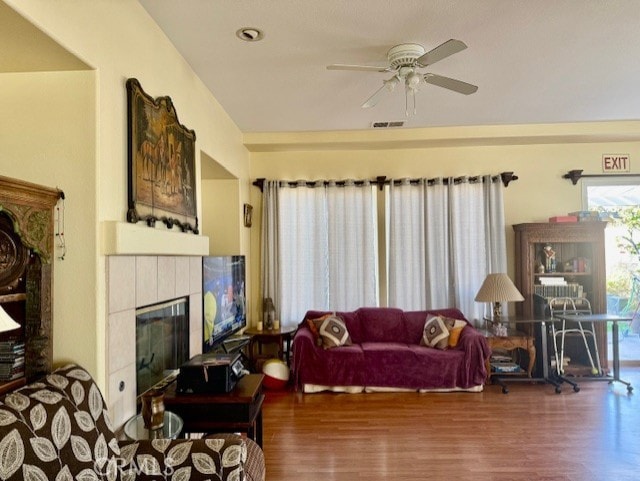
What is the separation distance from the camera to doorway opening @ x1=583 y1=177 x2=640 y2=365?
5188 mm

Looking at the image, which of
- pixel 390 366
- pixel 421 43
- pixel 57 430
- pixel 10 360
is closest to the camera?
pixel 57 430

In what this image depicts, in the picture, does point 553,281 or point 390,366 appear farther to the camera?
point 553,281

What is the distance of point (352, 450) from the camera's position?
3.06 m

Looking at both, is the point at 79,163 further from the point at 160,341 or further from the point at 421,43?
the point at 421,43

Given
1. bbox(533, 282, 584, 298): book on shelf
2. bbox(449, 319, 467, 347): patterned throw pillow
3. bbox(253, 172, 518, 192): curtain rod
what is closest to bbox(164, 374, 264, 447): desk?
bbox(449, 319, 467, 347): patterned throw pillow

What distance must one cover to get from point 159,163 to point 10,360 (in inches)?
51.6

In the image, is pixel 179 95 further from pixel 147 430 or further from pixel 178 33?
pixel 147 430

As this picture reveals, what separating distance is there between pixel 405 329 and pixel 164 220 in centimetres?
321

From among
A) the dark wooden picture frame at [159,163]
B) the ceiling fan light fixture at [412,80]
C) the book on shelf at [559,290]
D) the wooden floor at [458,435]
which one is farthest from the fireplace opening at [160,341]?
the book on shelf at [559,290]

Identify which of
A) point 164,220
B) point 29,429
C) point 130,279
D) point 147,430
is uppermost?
point 164,220

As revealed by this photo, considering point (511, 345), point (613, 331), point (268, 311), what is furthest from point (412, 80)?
point (613, 331)

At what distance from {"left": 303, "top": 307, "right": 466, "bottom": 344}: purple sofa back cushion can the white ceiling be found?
2198 millimetres

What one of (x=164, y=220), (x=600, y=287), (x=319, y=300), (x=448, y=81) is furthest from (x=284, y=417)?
(x=600, y=287)

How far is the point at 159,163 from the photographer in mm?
2543
